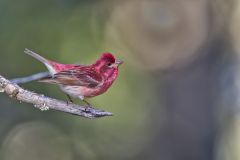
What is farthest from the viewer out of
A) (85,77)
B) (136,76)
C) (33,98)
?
(136,76)

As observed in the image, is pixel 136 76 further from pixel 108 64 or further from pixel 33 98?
pixel 33 98

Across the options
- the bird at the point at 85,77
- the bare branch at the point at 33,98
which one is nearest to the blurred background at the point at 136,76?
the bird at the point at 85,77

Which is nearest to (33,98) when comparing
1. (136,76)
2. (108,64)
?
(108,64)

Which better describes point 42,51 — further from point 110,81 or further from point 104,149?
point 110,81

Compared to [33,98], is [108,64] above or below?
above

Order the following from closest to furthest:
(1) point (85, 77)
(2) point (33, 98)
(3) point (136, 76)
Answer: (2) point (33, 98), (1) point (85, 77), (3) point (136, 76)

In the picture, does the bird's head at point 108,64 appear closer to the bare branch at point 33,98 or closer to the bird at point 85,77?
the bird at point 85,77
